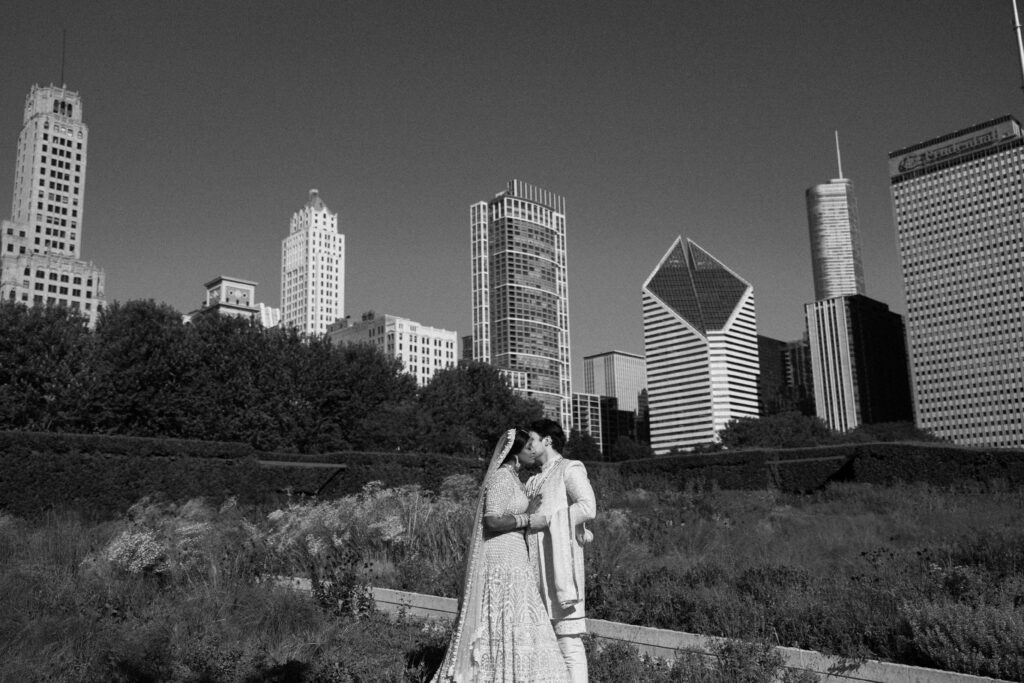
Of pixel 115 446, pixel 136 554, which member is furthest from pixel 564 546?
pixel 115 446

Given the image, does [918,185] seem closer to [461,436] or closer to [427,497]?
[461,436]

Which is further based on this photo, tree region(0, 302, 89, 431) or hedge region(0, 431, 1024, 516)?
tree region(0, 302, 89, 431)

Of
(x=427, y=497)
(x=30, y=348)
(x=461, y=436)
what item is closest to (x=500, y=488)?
(x=427, y=497)

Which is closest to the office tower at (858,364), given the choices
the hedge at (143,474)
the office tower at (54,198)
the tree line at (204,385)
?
the office tower at (54,198)

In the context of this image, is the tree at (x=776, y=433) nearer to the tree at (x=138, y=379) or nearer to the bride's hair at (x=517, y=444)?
the tree at (x=138, y=379)

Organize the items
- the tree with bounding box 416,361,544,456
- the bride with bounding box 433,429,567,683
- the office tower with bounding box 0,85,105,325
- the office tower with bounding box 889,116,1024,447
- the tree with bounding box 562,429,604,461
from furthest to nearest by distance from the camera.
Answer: the office tower with bounding box 889,116,1024,447 → the office tower with bounding box 0,85,105,325 → the tree with bounding box 562,429,604,461 → the tree with bounding box 416,361,544,456 → the bride with bounding box 433,429,567,683

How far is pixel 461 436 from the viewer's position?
151 ft

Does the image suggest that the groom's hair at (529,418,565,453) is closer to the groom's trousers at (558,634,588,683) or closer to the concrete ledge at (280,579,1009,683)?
the groom's trousers at (558,634,588,683)

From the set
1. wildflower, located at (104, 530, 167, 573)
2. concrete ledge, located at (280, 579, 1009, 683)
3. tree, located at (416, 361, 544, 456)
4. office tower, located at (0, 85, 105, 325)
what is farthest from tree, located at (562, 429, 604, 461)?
office tower, located at (0, 85, 105, 325)

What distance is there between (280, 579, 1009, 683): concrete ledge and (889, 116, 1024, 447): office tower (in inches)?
5823

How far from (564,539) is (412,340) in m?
163

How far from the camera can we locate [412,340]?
167 metres

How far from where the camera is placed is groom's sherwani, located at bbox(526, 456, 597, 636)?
19.3ft

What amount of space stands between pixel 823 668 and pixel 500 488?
3.03 metres
